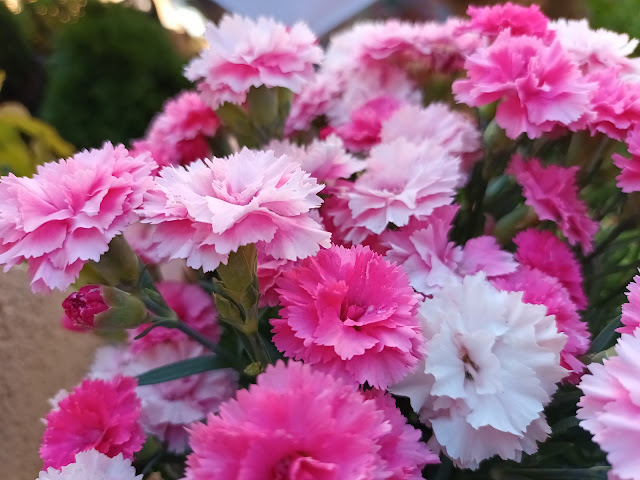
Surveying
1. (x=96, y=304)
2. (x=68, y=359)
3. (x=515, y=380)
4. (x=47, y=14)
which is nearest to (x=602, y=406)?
(x=515, y=380)

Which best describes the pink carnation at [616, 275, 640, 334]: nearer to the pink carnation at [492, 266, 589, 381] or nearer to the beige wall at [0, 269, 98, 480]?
the pink carnation at [492, 266, 589, 381]

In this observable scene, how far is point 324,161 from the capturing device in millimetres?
387

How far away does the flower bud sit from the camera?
0.31m

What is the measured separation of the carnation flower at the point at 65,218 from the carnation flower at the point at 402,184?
14cm

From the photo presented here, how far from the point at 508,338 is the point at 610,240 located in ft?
0.64

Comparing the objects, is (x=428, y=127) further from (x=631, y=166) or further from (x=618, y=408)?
(x=618, y=408)

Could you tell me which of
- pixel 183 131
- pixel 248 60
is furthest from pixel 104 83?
pixel 248 60

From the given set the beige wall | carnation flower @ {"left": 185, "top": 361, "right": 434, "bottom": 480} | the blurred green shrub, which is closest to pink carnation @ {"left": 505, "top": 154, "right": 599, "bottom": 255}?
carnation flower @ {"left": 185, "top": 361, "right": 434, "bottom": 480}

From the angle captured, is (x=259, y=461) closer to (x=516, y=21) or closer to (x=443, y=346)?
(x=443, y=346)

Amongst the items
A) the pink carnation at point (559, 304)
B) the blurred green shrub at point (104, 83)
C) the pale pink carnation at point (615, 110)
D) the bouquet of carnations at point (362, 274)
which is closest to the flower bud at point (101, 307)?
the bouquet of carnations at point (362, 274)

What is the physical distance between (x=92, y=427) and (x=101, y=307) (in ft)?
0.30

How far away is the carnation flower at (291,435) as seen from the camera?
22cm

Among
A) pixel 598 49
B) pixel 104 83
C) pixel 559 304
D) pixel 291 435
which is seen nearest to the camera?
pixel 291 435

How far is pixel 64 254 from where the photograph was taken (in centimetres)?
28
